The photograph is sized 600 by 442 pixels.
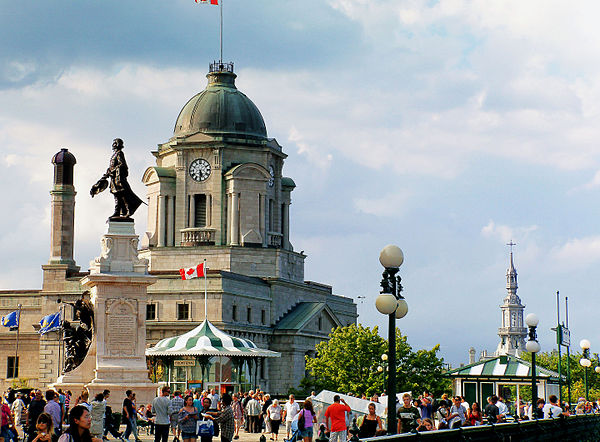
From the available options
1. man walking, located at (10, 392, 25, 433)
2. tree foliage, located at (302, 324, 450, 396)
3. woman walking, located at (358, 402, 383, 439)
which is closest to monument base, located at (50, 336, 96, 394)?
man walking, located at (10, 392, 25, 433)

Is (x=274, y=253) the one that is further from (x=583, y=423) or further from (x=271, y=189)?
(x=583, y=423)

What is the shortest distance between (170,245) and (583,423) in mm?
70800

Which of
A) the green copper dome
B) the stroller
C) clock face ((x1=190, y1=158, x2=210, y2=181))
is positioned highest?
the green copper dome

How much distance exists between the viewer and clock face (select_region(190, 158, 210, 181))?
98.7 meters

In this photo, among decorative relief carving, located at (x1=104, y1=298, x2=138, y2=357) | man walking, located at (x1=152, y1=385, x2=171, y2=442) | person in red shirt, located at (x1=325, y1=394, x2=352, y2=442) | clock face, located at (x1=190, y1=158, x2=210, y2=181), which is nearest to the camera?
person in red shirt, located at (x1=325, y1=394, x2=352, y2=442)

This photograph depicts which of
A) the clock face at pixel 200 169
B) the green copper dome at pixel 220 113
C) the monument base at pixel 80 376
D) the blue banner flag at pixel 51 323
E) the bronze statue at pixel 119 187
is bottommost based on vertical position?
the monument base at pixel 80 376

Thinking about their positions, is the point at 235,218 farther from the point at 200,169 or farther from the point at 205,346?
the point at 205,346

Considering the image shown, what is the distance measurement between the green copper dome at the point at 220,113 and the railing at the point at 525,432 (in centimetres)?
6887

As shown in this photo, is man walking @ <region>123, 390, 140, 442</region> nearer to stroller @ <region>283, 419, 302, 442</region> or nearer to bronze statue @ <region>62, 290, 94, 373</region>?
stroller @ <region>283, 419, 302, 442</region>

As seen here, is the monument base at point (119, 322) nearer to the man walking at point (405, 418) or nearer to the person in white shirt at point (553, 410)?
the man walking at point (405, 418)

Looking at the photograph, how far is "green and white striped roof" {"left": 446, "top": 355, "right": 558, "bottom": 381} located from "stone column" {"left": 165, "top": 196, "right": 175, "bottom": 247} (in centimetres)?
4283

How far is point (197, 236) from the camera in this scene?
97.3 metres

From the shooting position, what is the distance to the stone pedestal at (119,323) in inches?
1594

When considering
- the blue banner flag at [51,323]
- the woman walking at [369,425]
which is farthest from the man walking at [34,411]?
the blue banner flag at [51,323]
